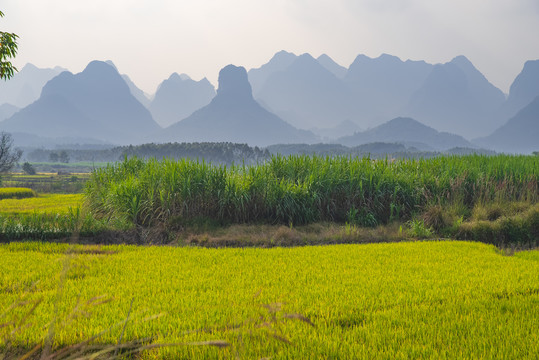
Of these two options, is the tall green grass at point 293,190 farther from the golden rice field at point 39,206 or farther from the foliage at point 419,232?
the golden rice field at point 39,206

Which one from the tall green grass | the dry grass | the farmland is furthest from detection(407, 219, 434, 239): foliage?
the tall green grass

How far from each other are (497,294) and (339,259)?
2.54m

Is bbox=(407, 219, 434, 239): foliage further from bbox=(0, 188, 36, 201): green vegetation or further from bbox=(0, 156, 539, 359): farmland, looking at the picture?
bbox=(0, 188, 36, 201): green vegetation

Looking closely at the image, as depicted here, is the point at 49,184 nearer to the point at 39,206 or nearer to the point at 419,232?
the point at 39,206

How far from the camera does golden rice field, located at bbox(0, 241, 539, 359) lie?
11.4ft

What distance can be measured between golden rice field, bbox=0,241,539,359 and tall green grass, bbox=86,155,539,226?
321cm

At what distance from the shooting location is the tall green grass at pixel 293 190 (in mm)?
10695

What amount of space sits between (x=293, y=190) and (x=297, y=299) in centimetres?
655

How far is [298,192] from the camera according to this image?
10969mm

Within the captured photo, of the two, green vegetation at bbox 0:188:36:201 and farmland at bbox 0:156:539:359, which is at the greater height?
farmland at bbox 0:156:539:359

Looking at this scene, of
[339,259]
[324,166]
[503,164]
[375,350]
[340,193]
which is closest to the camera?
[375,350]

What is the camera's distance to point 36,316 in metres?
4.05

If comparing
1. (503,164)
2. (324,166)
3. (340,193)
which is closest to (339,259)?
(340,193)

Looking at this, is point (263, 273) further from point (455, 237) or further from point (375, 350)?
point (455, 237)
